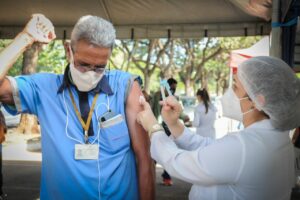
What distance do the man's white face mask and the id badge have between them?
278mm

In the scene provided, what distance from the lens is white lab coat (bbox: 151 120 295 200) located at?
4.62ft

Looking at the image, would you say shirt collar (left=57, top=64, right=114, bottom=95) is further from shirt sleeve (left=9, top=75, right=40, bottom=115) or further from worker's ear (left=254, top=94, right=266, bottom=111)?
worker's ear (left=254, top=94, right=266, bottom=111)

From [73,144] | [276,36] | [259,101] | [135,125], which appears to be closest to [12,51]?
[73,144]

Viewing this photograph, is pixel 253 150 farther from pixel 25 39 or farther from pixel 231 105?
pixel 25 39

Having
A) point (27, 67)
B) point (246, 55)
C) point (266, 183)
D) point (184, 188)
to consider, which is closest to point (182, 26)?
point (246, 55)

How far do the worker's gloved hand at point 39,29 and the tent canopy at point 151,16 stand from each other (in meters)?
3.59

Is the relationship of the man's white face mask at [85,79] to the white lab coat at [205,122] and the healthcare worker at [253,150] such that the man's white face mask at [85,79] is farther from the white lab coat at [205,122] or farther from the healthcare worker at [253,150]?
the white lab coat at [205,122]

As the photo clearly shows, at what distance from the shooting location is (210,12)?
530 cm

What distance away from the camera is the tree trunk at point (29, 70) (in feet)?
39.2

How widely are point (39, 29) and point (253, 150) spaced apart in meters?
1.13

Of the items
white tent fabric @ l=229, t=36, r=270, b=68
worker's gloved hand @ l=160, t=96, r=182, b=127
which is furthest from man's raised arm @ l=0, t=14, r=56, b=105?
white tent fabric @ l=229, t=36, r=270, b=68

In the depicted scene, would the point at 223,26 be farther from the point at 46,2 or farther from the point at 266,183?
the point at 266,183

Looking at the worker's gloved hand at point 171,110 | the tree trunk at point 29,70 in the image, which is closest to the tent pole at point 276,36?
the worker's gloved hand at point 171,110

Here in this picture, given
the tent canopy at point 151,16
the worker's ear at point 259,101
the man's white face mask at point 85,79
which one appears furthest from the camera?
the tent canopy at point 151,16
